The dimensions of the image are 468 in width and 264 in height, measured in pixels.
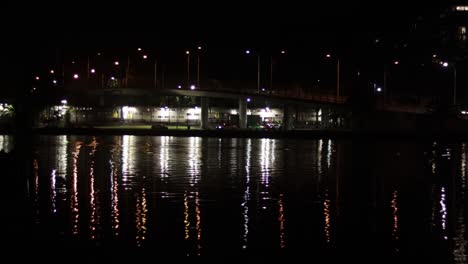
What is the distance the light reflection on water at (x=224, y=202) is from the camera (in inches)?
588

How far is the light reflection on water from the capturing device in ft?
49.0

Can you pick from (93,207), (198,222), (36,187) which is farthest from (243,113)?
(198,222)

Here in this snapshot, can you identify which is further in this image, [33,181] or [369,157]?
[369,157]

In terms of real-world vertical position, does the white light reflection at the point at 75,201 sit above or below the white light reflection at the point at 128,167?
below

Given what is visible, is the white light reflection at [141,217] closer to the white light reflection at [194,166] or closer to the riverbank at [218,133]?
the white light reflection at [194,166]

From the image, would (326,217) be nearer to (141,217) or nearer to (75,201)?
(141,217)

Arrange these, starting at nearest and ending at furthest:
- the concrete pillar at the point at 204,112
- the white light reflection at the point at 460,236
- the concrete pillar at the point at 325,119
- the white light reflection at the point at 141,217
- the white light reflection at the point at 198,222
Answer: the white light reflection at the point at 460,236 → the white light reflection at the point at 198,222 → the white light reflection at the point at 141,217 → the concrete pillar at the point at 204,112 → the concrete pillar at the point at 325,119

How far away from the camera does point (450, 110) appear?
226ft

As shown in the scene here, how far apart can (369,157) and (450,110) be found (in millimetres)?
33942

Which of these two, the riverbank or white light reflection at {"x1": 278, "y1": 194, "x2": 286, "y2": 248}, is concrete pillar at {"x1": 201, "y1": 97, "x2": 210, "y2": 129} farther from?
white light reflection at {"x1": 278, "y1": 194, "x2": 286, "y2": 248}

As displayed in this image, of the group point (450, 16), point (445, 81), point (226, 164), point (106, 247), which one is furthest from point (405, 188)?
point (450, 16)

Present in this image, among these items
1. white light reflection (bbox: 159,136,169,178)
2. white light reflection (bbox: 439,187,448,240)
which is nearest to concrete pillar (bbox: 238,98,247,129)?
white light reflection (bbox: 159,136,169,178)

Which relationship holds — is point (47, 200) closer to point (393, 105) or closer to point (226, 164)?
point (226, 164)

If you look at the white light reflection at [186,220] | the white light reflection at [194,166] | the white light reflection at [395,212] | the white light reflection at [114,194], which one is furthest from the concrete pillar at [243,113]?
the white light reflection at [186,220]
